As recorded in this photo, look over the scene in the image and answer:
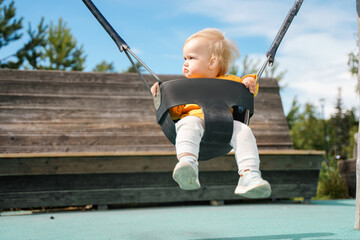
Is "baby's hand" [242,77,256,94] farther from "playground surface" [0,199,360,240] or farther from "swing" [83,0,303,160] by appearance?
"playground surface" [0,199,360,240]

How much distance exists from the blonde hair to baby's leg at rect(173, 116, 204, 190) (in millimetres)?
372

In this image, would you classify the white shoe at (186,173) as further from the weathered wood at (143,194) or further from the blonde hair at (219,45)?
the weathered wood at (143,194)

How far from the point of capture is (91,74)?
267 inches

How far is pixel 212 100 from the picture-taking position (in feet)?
6.25

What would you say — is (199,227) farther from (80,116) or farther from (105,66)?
(105,66)

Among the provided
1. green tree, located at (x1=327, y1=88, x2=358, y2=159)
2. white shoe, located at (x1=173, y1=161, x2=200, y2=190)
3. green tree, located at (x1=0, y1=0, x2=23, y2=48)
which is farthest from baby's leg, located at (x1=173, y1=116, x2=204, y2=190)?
green tree, located at (x1=327, y1=88, x2=358, y2=159)

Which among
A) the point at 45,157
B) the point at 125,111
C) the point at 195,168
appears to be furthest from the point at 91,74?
the point at 195,168

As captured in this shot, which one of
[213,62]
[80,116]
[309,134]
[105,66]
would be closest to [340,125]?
[309,134]

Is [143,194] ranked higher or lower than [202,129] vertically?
lower

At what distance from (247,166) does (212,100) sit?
0.35 metres

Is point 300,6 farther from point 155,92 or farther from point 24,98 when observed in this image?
point 24,98

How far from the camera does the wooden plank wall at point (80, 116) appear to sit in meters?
6.12

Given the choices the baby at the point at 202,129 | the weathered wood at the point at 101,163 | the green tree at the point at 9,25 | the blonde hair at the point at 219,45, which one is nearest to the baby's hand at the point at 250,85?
the baby at the point at 202,129

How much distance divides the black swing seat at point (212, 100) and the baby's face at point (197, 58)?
0.21 metres
